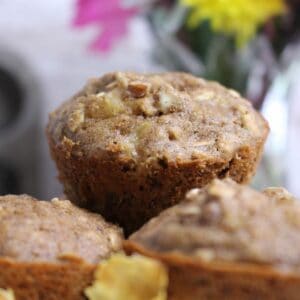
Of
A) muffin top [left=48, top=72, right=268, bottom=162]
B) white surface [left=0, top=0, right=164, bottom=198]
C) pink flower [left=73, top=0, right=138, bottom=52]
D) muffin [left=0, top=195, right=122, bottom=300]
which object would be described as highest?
muffin top [left=48, top=72, right=268, bottom=162]

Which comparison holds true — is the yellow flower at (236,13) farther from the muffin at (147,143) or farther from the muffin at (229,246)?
the muffin at (229,246)

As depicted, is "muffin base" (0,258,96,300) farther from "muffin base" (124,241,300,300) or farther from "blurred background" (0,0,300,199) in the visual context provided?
"blurred background" (0,0,300,199)

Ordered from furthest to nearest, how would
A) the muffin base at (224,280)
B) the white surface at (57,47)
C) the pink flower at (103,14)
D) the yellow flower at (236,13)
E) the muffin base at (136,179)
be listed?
the white surface at (57,47)
the pink flower at (103,14)
the yellow flower at (236,13)
the muffin base at (136,179)
the muffin base at (224,280)

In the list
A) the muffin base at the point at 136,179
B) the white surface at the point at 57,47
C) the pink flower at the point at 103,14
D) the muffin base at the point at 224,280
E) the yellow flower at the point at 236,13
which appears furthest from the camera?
the white surface at the point at 57,47

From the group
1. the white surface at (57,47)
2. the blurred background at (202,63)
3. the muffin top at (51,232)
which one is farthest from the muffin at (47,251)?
the white surface at (57,47)

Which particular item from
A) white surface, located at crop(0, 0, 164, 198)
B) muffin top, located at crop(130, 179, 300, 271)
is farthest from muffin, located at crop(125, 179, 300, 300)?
white surface, located at crop(0, 0, 164, 198)

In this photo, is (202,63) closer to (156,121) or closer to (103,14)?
(103,14)
